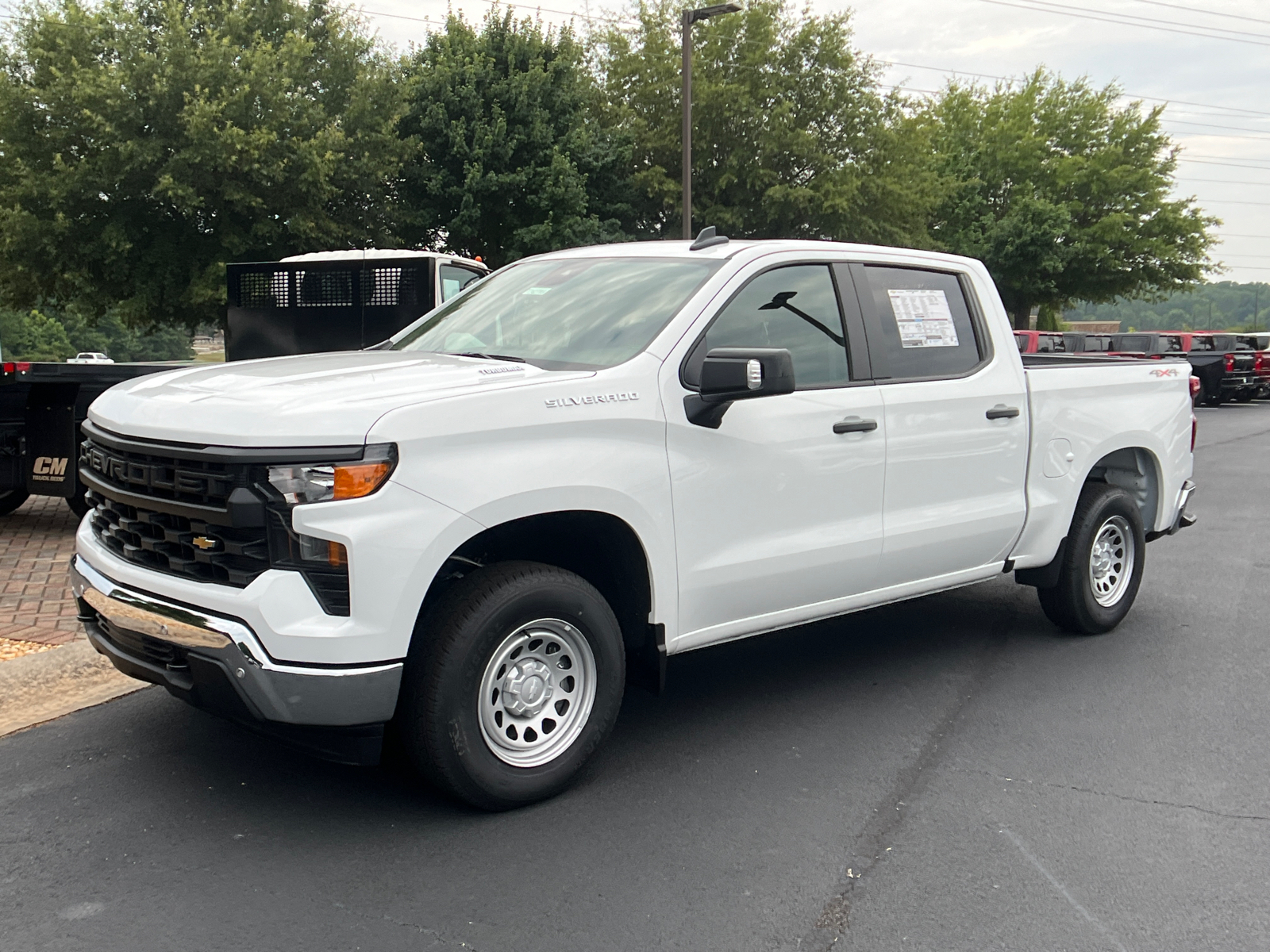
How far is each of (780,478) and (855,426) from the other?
0.46 metres

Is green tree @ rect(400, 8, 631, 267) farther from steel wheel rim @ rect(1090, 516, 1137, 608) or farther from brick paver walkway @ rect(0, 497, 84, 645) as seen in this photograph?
steel wheel rim @ rect(1090, 516, 1137, 608)

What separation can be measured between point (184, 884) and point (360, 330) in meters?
7.89

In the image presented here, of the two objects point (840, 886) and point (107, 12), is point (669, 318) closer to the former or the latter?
point (840, 886)

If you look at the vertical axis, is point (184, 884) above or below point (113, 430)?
below

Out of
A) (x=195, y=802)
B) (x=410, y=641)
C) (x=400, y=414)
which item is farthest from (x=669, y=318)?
(x=195, y=802)

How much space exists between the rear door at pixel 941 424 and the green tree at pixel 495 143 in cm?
2317

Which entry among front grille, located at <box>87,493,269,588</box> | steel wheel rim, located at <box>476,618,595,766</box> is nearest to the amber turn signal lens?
front grille, located at <box>87,493,269,588</box>

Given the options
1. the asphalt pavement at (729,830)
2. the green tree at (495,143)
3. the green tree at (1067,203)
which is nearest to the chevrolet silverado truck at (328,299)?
the asphalt pavement at (729,830)

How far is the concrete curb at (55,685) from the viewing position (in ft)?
16.2

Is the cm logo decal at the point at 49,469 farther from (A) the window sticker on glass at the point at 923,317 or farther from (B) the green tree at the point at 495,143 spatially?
(B) the green tree at the point at 495,143

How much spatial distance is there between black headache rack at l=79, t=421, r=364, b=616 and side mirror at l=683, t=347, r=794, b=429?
1.29 metres

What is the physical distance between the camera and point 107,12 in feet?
81.2

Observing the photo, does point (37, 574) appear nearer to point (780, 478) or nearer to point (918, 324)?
point (780, 478)

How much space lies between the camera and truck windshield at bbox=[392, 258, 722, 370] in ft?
14.7
